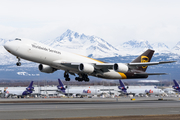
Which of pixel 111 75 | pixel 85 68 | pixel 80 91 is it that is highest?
pixel 85 68

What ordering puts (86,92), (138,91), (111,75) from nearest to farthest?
(111,75), (86,92), (138,91)

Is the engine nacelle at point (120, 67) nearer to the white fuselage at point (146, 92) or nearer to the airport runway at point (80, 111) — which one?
the airport runway at point (80, 111)

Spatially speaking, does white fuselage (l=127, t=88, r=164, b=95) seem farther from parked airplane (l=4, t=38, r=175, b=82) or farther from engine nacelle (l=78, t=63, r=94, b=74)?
engine nacelle (l=78, t=63, r=94, b=74)

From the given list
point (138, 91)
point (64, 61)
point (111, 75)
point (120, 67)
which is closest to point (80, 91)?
point (138, 91)

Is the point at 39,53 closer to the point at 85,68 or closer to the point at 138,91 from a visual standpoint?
the point at 85,68

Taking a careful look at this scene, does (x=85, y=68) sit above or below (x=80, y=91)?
Result: above

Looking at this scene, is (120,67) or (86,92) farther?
(86,92)

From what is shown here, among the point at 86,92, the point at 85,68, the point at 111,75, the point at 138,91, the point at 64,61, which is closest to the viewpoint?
the point at 64,61

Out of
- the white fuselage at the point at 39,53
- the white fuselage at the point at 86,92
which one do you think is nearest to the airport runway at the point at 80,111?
the white fuselage at the point at 39,53

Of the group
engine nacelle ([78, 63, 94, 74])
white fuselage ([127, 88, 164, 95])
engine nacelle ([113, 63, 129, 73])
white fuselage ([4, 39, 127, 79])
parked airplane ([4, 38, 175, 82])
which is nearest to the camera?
white fuselage ([4, 39, 127, 79])

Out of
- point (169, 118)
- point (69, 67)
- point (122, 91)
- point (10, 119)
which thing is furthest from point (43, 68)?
point (122, 91)

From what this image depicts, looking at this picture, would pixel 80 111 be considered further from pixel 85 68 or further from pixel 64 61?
pixel 64 61

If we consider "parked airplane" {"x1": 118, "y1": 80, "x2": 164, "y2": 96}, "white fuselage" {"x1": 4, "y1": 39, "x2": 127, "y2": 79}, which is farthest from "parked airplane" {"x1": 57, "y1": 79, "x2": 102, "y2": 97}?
"white fuselage" {"x1": 4, "y1": 39, "x2": 127, "y2": 79}

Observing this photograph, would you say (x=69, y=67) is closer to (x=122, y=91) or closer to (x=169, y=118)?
(x=169, y=118)
